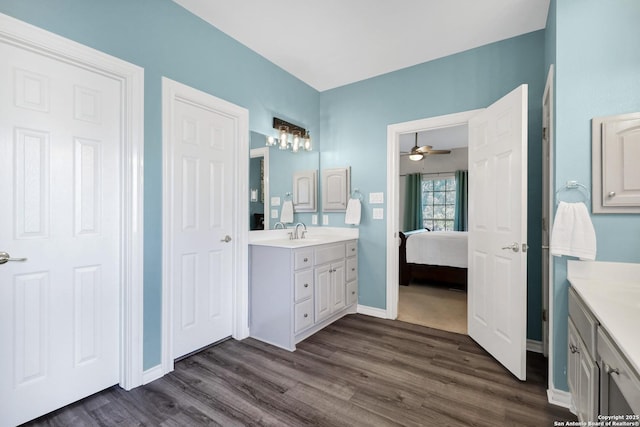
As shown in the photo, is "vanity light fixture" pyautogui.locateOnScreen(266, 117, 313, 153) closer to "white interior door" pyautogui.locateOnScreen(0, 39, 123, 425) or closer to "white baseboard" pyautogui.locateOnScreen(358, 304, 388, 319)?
"white interior door" pyautogui.locateOnScreen(0, 39, 123, 425)

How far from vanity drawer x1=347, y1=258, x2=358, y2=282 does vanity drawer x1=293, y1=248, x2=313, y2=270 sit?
2.38 ft

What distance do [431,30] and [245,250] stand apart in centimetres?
252

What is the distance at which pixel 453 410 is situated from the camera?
1.75 metres

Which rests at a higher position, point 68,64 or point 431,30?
point 431,30

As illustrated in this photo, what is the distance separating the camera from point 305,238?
3320 mm

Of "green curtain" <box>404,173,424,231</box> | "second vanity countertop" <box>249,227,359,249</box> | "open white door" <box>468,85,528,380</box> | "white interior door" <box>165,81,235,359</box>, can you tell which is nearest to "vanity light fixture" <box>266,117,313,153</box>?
"white interior door" <box>165,81,235,359</box>

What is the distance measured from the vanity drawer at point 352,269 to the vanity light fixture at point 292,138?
139 centimetres

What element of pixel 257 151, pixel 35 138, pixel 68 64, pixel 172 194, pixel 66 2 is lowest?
pixel 172 194

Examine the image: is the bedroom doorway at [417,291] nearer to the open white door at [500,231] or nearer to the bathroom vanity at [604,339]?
the open white door at [500,231]

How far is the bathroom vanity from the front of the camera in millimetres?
932

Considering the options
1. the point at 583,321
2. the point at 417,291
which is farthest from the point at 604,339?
A: the point at 417,291

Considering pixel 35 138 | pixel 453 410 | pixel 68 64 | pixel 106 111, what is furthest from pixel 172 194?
pixel 453 410

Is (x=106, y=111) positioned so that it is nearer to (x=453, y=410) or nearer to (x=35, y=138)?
(x=35, y=138)

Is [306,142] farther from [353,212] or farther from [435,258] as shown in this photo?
[435,258]
